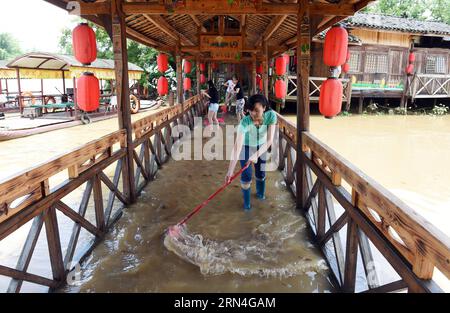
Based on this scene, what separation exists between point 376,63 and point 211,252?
18.2m

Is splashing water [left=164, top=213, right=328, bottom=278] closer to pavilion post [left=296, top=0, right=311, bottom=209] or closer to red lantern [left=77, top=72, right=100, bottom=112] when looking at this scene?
pavilion post [left=296, top=0, right=311, bottom=209]

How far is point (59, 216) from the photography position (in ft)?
15.7

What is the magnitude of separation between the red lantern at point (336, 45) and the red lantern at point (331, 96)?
0.24 metres

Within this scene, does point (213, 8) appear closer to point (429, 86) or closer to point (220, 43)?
point (220, 43)

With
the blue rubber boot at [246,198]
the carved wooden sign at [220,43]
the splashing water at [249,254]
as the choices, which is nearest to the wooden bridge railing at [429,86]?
the carved wooden sign at [220,43]

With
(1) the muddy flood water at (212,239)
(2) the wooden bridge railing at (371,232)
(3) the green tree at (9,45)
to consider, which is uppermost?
(3) the green tree at (9,45)

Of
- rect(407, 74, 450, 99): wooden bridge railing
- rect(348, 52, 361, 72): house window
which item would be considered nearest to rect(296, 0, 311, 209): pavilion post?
rect(348, 52, 361, 72): house window

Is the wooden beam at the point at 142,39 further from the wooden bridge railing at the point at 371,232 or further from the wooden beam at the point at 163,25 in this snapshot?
the wooden bridge railing at the point at 371,232

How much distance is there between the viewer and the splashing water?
3197mm

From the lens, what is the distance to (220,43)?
938 centimetres

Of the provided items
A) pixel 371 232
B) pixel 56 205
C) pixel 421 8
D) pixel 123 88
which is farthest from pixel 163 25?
pixel 421 8

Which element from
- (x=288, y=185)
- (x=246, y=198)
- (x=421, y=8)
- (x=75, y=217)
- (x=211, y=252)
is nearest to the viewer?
(x=75, y=217)

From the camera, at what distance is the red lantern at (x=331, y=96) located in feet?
13.2
